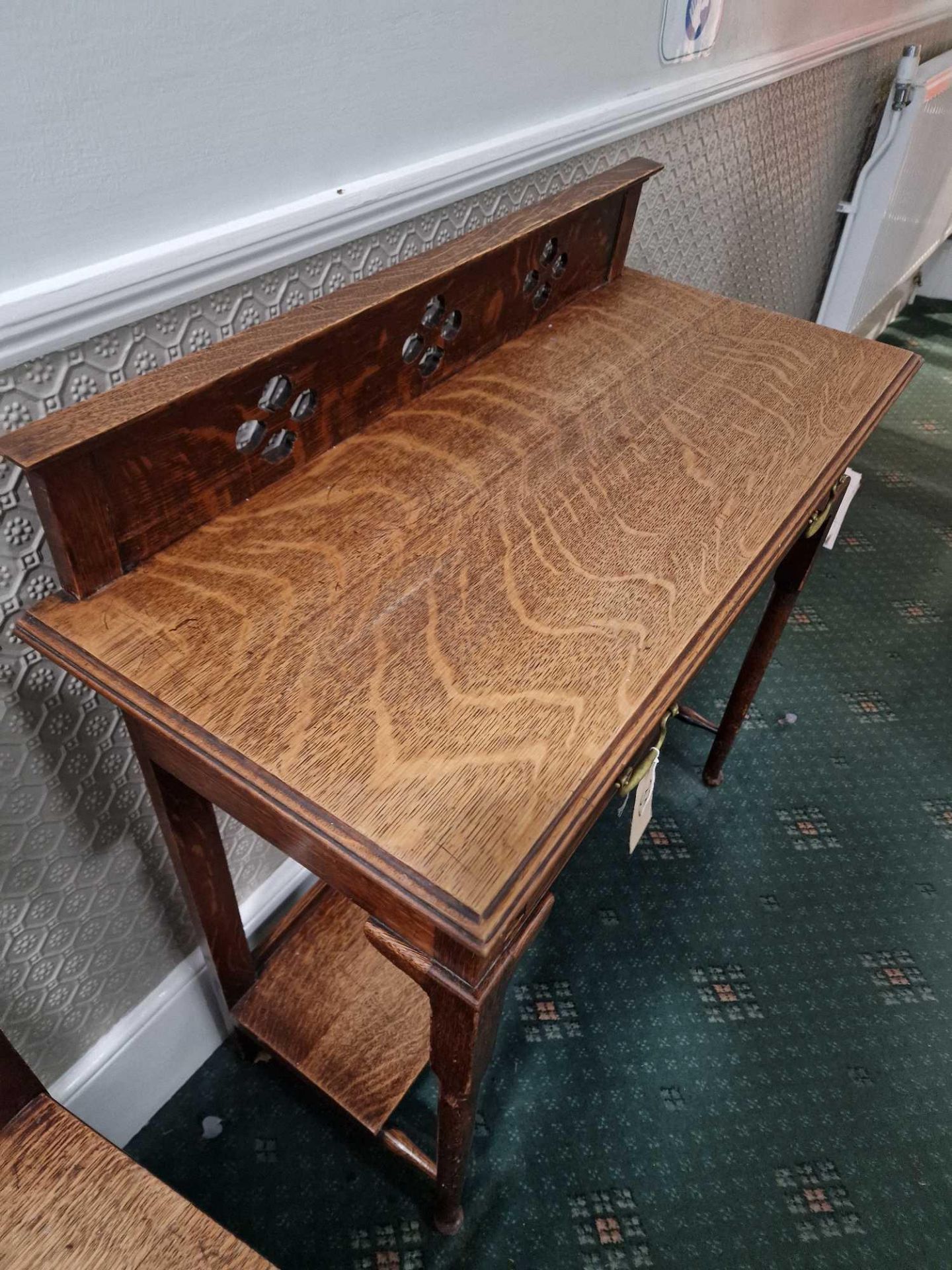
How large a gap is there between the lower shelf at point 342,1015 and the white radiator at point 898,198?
80.0 inches

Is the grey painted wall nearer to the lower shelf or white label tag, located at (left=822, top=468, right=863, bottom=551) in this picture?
white label tag, located at (left=822, top=468, right=863, bottom=551)

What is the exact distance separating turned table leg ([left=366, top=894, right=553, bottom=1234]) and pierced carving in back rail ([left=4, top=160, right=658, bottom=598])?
321 mm

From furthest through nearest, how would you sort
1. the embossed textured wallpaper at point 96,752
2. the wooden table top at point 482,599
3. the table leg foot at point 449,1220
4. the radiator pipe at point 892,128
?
1. the radiator pipe at point 892,128
2. the table leg foot at point 449,1220
3. the embossed textured wallpaper at point 96,752
4. the wooden table top at point 482,599

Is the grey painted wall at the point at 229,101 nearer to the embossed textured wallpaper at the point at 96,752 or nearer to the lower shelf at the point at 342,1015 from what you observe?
the embossed textured wallpaper at the point at 96,752

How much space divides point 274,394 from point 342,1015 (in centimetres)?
75

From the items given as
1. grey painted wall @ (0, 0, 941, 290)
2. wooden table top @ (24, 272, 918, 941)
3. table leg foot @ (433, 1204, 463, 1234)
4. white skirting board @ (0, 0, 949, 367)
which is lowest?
table leg foot @ (433, 1204, 463, 1234)

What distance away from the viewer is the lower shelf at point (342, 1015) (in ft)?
3.24

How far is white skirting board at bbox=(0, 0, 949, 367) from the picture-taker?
22.2 inches

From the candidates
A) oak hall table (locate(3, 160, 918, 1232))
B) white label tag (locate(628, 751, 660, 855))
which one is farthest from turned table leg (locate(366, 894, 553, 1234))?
white label tag (locate(628, 751, 660, 855))

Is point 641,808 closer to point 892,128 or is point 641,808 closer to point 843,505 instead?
point 843,505

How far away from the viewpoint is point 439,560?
0.65 meters

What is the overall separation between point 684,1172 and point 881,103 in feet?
7.73

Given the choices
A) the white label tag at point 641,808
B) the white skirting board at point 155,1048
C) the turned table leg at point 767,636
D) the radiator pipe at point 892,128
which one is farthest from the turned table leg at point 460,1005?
the radiator pipe at point 892,128

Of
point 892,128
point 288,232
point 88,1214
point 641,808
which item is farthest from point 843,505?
point 892,128
